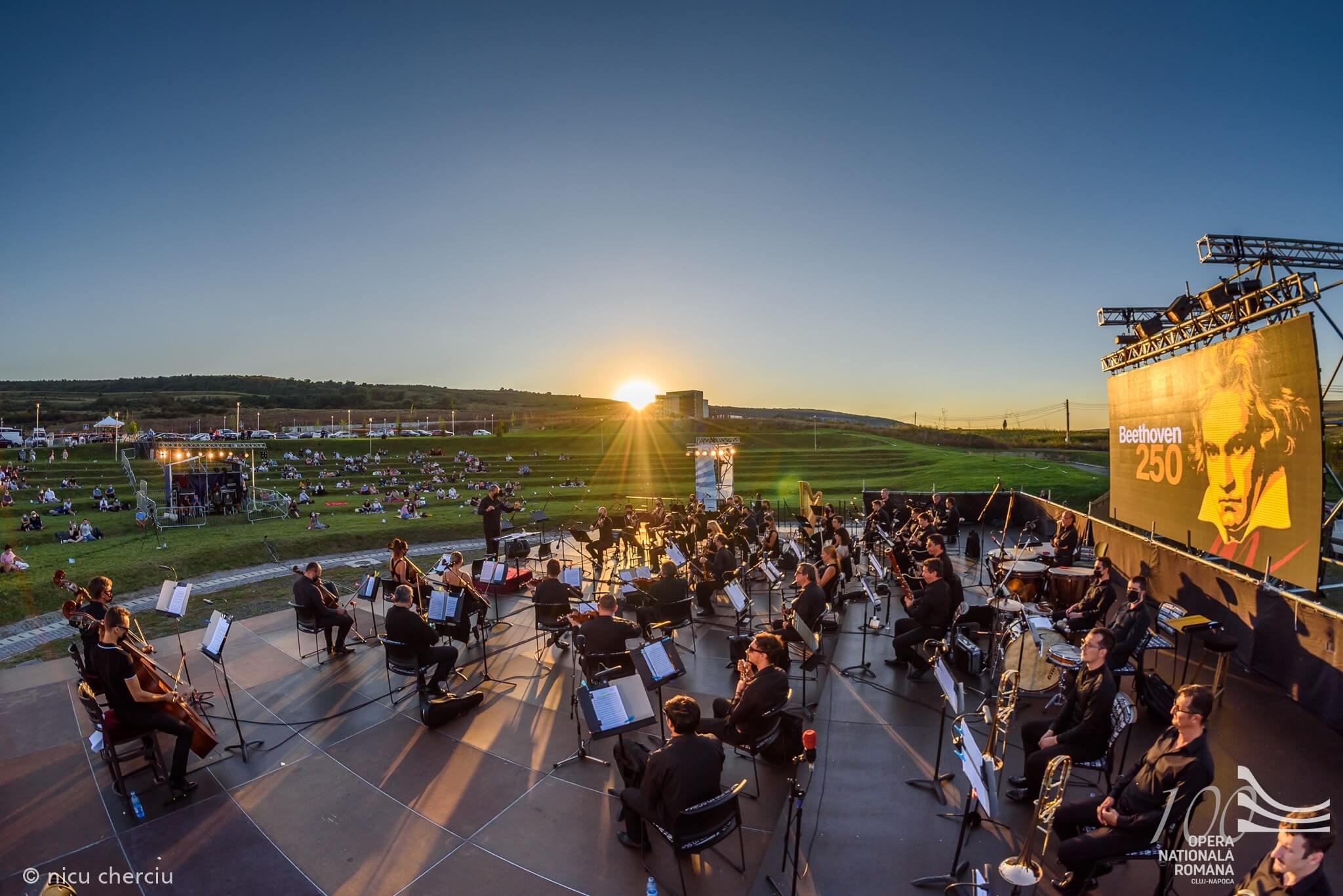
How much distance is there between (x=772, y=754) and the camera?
21.4 feet

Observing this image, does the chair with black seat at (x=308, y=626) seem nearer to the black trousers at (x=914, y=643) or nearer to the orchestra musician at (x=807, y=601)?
the orchestra musician at (x=807, y=601)

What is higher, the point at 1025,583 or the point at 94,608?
the point at 94,608

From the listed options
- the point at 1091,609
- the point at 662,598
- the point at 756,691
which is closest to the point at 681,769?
the point at 756,691

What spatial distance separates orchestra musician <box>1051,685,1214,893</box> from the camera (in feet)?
13.0

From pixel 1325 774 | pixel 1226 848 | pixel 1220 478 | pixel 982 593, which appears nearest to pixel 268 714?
pixel 1226 848

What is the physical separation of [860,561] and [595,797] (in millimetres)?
12884

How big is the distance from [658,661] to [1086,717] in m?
3.81

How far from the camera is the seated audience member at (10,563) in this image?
15641mm

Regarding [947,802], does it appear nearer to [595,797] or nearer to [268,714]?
[595,797]

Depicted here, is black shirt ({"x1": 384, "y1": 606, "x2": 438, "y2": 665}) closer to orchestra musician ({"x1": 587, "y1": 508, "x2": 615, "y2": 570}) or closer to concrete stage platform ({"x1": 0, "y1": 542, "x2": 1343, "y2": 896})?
concrete stage platform ({"x1": 0, "y1": 542, "x2": 1343, "y2": 896})

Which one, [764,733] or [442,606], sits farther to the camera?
[442,606]

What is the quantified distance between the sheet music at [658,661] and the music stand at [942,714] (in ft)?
8.14

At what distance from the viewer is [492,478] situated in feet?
144

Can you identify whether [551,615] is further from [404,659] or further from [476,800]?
[476,800]
